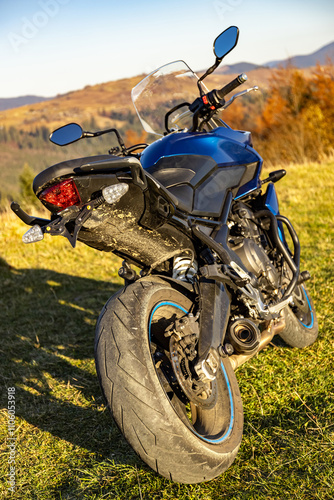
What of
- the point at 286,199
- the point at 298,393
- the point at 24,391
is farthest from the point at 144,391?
the point at 286,199

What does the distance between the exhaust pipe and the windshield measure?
1.62 m

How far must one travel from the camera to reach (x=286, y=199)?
9.09 m

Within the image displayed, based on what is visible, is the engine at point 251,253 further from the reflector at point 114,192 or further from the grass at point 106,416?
the reflector at point 114,192

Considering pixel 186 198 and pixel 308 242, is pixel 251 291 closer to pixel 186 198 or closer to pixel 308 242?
pixel 186 198

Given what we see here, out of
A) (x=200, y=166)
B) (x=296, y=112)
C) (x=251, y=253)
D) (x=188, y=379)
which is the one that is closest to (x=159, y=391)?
(x=188, y=379)

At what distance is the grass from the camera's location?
88.9 inches

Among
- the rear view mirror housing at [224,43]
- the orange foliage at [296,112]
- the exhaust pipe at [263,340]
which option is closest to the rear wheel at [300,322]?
the exhaust pipe at [263,340]

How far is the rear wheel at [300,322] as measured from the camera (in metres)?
3.45

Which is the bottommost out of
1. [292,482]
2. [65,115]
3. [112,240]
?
[292,482]

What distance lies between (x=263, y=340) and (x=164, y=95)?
2.01 m

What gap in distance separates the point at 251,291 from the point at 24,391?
199 cm

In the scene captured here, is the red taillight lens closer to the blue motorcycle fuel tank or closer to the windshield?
the blue motorcycle fuel tank

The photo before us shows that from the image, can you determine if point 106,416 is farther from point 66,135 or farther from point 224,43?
point 224,43

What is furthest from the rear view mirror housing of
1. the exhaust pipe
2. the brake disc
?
the brake disc
